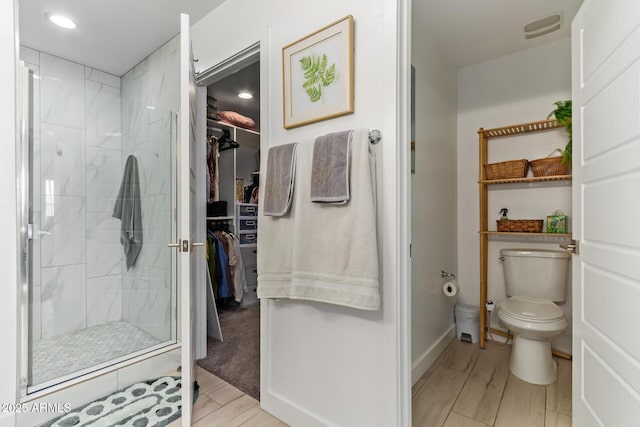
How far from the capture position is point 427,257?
7.14ft

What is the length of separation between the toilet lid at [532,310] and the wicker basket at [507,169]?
3.24ft

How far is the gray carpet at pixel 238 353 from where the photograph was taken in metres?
1.97

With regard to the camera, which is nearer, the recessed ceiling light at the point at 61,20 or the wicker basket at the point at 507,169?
the recessed ceiling light at the point at 61,20

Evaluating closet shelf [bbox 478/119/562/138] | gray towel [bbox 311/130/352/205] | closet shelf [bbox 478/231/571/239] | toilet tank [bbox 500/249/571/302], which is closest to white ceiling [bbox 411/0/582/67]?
closet shelf [bbox 478/119/562/138]

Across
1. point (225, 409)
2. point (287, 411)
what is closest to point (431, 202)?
point (287, 411)

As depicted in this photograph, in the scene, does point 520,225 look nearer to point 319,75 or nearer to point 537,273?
point 537,273

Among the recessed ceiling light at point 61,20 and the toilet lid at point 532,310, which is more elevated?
the recessed ceiling light at point 61,20

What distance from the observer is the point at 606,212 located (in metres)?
1.10

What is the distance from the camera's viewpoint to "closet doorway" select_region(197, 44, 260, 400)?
2.58m

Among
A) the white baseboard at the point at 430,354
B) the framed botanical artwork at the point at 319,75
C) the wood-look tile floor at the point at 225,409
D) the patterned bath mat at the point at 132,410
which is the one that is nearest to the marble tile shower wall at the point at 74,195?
the patterned bath mat at the point at 132,410

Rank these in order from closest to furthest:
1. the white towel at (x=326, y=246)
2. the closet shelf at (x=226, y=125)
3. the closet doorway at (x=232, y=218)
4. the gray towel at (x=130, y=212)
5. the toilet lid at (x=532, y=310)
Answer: the white towel at (x=326, y=246) < the toilet lid at (x=532, y=310) < the gray towel at (x=130, y=212) < the closet doorway at (x=232, y=218) < the closet shelf at (x=226, y=125)

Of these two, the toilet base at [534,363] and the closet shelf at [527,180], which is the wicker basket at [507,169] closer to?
the closet shelf at [527,180]

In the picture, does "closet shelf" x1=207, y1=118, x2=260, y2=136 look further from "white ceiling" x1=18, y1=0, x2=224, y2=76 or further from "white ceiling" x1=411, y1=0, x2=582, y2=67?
"white ceiling" x1=411, y1=0, x2=582, y2=67

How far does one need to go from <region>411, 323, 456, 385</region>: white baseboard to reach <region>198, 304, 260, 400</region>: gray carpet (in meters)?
1.04
